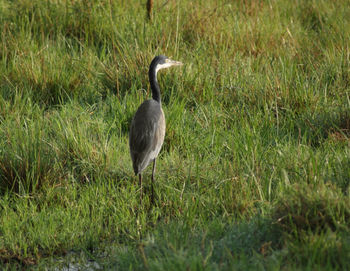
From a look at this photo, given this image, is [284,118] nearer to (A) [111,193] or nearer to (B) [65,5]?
(A) [111,193]

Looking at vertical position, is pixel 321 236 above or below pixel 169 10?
below

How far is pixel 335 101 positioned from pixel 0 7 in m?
4.63

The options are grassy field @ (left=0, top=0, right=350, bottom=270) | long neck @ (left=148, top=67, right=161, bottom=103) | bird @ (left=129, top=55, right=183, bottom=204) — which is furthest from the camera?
long neck @ (left=148, top=67, right=161, bottom=103)

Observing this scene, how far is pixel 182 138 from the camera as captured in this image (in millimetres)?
5125

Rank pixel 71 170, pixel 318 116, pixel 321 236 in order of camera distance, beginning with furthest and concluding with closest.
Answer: pixel 318 116
pixel 71 170
pixel 321 236

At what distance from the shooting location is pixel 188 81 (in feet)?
19.1

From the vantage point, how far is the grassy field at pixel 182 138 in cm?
350

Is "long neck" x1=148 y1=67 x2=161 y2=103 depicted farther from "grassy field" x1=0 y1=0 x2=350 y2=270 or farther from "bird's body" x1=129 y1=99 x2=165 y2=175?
"grassy field" x1=0 y1=0 x2=350 y2=270

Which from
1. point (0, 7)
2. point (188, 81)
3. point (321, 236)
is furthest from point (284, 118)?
point (0, 7)

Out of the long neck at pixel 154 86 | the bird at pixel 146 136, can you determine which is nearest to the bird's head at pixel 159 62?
the long neck at pixel 154 86

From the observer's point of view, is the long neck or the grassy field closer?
the grassy field

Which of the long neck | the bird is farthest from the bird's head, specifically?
the bird

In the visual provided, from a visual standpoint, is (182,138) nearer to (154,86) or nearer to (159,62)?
(154,86)

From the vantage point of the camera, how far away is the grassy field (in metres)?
3.50
